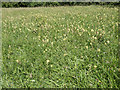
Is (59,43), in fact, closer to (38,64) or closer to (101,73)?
(38,64)

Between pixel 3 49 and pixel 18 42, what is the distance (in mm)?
477

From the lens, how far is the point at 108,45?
2.97 metres

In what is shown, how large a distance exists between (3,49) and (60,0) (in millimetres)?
16122

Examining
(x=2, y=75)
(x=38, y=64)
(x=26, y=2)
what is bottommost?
(x=2, y=75)

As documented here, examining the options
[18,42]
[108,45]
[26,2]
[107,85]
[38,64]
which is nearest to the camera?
[107,85]

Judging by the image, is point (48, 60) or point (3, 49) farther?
point (3, 49)

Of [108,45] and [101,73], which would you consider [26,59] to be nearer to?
[101,73]

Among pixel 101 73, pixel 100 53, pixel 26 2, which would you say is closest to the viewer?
pixel 101 73

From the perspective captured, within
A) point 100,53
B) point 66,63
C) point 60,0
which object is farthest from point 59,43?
point 60,0

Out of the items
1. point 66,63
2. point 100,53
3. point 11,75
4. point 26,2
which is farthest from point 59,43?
point 26,2

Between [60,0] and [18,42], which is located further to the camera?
[60,0]

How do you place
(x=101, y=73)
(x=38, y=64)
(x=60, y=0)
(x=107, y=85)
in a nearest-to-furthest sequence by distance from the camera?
(x=107, y=85), (x=101, y=73), (x=38, y=64), (x=60, y=0)

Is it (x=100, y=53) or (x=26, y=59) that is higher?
(x=100, y=53)

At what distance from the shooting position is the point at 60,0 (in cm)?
1802
